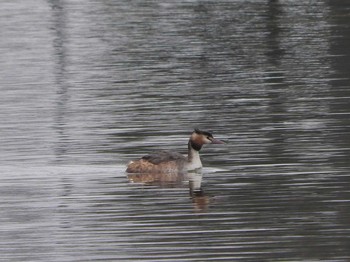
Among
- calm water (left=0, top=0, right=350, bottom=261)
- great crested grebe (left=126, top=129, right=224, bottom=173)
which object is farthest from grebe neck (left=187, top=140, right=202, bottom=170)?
calm water (left=0, top=0, right=350, bottom=261)

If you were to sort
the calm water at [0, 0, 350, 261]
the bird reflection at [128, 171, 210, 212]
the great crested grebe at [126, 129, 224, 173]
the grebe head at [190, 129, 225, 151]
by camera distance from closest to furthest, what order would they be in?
the calm water at [0, 0, 350, 261]
the bird reflection at [128, 171, 210, 212]
the great crested grebe at [126, 129, 224, 173]
the grebe head at [190, 129, 225, 151]

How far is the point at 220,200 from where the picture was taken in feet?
62.1

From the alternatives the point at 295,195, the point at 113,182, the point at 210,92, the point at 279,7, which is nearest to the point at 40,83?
the point at 210,92

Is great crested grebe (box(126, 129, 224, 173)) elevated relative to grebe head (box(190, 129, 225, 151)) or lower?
lower

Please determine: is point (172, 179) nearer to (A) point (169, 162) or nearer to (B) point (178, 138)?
(A) point (169, 162)

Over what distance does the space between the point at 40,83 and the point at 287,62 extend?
625 cm

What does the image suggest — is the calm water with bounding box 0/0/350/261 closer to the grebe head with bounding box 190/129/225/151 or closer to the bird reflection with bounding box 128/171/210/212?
the bird reflection with bounding box 128/171/210/212

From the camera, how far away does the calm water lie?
16.5 metres

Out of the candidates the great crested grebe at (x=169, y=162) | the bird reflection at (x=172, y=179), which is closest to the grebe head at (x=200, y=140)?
the great crested grebe at (x=169, y=162)

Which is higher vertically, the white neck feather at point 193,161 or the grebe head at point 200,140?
the grebe head at point 200,140

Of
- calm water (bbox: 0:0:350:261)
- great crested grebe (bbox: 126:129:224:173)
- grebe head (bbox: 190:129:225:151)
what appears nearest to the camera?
calm water (bbox: 0:0:350:261)

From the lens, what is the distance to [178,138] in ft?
82.1

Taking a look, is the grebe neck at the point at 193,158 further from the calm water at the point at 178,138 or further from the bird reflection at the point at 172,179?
the calm water at the point at 178,138

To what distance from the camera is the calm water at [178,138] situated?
16.5 m
